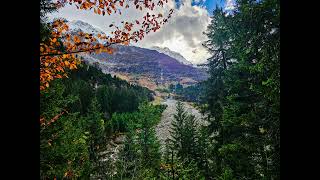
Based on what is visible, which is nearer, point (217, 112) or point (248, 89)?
point (248, 89)

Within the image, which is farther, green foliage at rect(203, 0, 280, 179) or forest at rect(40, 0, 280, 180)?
green foliage at rect(203, 0, 280, 179)

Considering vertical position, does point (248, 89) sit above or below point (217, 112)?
above

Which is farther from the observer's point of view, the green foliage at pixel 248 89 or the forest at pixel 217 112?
the green foliage at pixel 248 89
